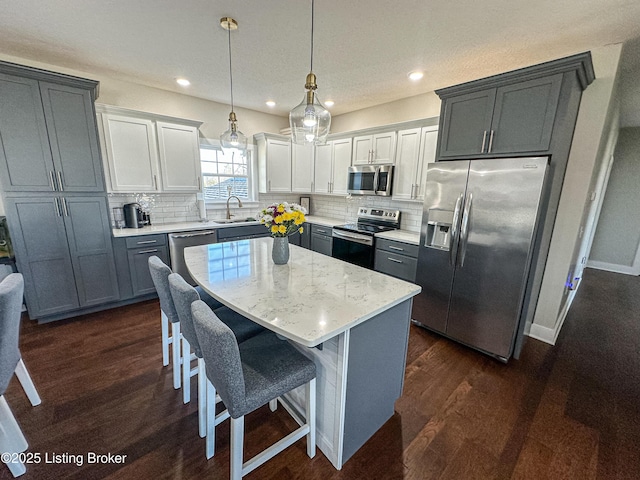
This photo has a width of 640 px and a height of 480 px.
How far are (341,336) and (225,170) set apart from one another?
382 centimetres

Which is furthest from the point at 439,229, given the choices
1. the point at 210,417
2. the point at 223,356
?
the point at 210,417

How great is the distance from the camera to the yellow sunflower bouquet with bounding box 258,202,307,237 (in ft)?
6.15

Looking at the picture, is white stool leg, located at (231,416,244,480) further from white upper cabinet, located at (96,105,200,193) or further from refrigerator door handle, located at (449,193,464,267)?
white upper cabinet, located at (96,105,200,193)

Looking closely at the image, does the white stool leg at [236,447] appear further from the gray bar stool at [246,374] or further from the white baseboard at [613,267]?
the white baseboard at [613,267]

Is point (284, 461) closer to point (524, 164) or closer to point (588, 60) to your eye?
point (524, 164)

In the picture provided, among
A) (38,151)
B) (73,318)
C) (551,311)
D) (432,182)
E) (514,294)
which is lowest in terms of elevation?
(73,318)

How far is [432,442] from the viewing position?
5.24 ft

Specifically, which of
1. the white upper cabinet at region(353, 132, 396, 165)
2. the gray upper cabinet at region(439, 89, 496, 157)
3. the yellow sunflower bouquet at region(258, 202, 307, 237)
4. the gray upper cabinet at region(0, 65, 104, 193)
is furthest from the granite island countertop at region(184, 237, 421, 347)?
the white upper cabinet at region(353, 132, 396, 165)

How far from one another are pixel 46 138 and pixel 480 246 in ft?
13.8

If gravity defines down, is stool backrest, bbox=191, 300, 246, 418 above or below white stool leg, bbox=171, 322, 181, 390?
above

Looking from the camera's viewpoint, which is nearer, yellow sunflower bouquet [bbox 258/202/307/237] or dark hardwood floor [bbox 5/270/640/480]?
dark hardwood floor [bbox 5/270/640/480]

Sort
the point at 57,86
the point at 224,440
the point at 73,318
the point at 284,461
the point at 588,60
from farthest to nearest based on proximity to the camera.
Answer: the point at 73,318, the point at 57,86, the point at 588,60, the point at 224,440, the point at 284,461

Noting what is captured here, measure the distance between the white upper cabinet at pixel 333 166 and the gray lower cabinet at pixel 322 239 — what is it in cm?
63

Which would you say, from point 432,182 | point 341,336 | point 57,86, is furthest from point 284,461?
point 57,86
